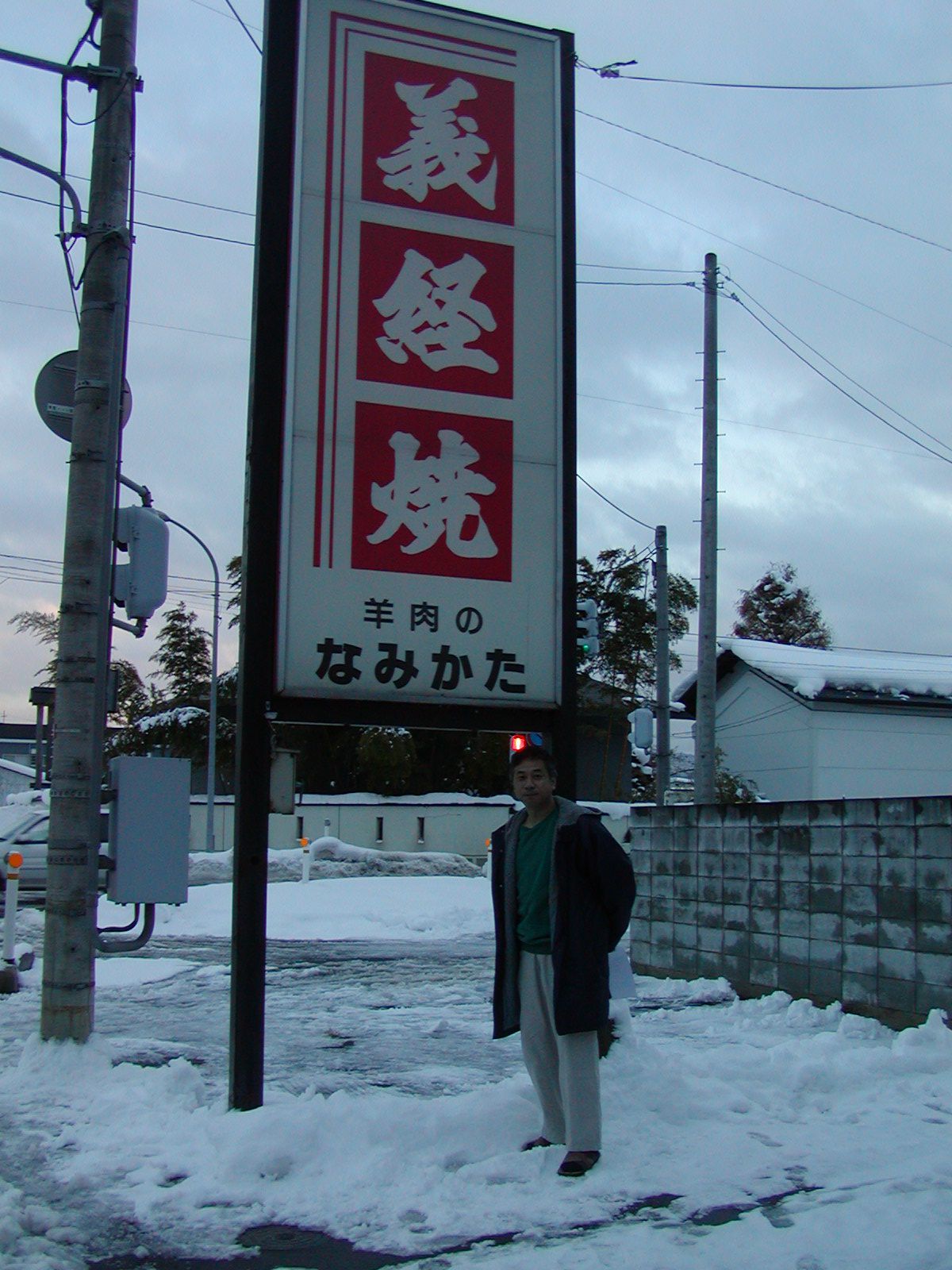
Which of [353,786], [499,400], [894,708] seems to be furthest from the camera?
[353,786]

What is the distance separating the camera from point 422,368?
A: 19.2 ft

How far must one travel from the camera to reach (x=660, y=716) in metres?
21.7

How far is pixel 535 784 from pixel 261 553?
168 cm

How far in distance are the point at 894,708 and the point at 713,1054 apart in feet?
74.8

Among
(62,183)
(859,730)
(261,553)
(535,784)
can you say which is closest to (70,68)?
(62,183)

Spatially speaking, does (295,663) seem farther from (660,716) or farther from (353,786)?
(353,786)

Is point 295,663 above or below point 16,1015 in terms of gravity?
above

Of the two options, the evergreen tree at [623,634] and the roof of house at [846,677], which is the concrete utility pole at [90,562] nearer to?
the roof of house at [846,677]

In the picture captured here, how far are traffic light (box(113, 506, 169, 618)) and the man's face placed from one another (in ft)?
9.99

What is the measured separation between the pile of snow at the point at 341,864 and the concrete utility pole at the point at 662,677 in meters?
5.11

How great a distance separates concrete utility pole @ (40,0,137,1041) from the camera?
6504 mm

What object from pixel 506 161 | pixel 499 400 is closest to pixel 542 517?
pixel 499 400

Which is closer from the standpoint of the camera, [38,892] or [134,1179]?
[134,1179]

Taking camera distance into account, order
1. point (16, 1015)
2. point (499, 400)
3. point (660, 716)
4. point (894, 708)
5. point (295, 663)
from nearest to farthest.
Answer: point (295, 663)
point (499, 400)
point (16, 1015)
point (660, 716)
point (894, 708)
